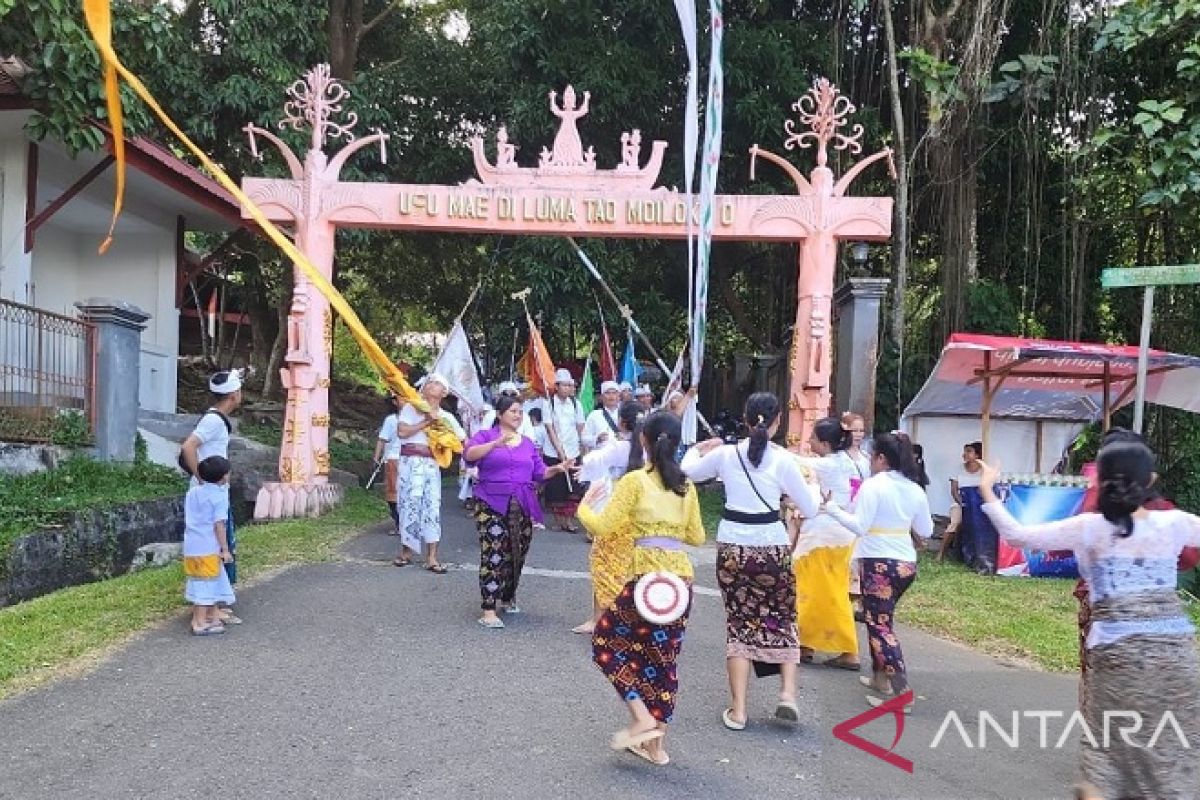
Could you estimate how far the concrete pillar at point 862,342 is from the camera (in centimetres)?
1070

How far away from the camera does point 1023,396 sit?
33.7ft

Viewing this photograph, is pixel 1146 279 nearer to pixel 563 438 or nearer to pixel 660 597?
pixel 660 597

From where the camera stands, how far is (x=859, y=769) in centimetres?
396

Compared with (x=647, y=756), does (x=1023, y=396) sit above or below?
above

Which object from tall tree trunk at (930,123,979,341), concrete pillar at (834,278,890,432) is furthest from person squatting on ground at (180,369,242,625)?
tall tree trunk at (930,123,979,341)

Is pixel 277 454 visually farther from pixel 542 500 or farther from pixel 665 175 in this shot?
pixel 665 175

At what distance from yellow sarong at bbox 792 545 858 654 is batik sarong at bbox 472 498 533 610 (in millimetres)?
1825

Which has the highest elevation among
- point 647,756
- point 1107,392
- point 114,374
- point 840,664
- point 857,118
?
point 857,118

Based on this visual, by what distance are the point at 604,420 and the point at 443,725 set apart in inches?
196

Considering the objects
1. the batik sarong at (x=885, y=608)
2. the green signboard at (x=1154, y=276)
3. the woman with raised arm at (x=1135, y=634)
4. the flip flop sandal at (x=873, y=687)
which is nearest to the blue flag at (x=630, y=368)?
the green signboard at (x=1154, y=276)

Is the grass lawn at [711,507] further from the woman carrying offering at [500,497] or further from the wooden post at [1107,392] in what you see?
the wooden post at [1107,392]

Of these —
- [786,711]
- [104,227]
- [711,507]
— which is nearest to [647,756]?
[786,711]

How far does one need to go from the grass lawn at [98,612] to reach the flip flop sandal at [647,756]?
2955 millimetres

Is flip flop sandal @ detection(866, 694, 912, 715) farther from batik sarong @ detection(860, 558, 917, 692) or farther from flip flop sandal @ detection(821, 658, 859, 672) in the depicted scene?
flip flop sandal @ detection(821, 658, 859, 672)
